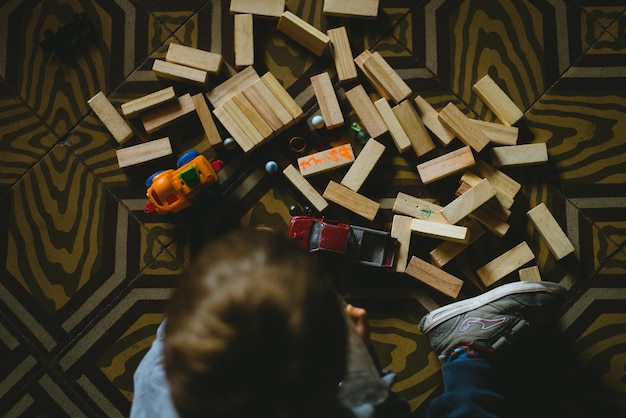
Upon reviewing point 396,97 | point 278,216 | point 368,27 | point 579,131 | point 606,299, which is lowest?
point 606,299

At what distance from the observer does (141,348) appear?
118 centimetres

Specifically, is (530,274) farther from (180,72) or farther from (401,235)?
(180,72)

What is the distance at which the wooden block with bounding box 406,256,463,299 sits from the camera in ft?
3.78

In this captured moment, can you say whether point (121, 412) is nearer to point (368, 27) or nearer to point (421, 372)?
point (421, 372)

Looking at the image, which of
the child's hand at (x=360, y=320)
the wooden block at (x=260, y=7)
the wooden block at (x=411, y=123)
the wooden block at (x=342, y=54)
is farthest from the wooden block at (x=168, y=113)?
the child's hand at (x=360, y=320)

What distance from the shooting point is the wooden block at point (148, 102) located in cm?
118

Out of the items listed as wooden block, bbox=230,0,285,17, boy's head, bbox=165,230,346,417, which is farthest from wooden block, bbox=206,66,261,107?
boy's head, bbox=165,230,346,417

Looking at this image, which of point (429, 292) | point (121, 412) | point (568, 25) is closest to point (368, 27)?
point (568, 25)

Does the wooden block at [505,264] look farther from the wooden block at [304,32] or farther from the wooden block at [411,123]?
the wooden block at [304,32]

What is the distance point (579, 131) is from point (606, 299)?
0.37 m

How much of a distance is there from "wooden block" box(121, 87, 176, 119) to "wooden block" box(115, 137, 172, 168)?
7 cm

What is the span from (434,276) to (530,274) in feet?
0.68

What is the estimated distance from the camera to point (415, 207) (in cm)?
117


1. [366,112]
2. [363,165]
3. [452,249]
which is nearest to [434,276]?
[452,249]
